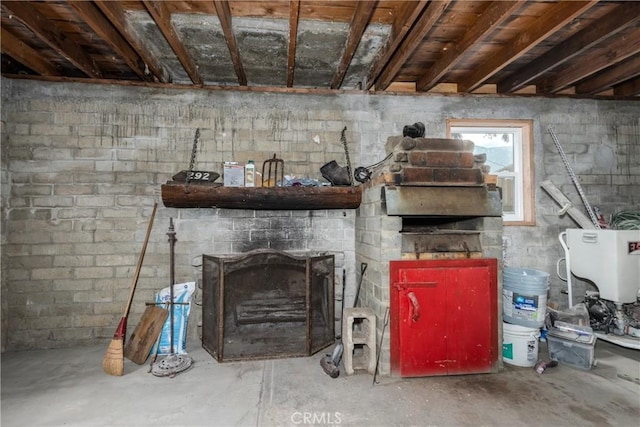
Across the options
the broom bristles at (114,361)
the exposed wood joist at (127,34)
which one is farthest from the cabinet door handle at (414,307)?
the exposed wood joist at (127,34)

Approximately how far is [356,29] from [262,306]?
247 cm

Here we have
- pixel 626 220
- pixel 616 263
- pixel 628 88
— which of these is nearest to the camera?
pixel 616 263

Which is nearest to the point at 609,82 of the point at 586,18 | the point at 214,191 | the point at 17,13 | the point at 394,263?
the point at 586,18

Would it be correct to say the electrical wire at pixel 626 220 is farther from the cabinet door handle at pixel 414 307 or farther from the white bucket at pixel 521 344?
the cabinet door handle at pixel 414 307

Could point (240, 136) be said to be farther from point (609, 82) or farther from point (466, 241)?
point (609, 82)

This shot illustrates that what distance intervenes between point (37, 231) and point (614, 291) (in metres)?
5.77

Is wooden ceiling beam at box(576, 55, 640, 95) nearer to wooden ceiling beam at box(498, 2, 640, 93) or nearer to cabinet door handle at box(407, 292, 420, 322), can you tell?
wooden ceiling beam at box(498, 2, 640, 93)

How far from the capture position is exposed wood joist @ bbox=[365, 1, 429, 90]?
212cm

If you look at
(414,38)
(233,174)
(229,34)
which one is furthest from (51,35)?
(414,38)

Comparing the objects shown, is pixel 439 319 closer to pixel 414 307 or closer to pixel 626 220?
pixel 414 307

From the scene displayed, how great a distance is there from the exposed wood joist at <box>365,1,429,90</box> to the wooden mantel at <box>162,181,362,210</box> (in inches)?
47.2

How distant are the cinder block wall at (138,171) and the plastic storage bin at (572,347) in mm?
973

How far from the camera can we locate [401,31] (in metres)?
2.33

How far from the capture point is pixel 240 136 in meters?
3.38
